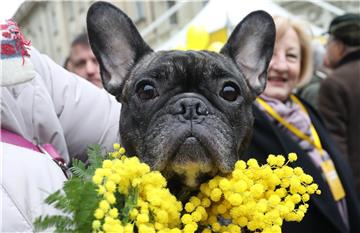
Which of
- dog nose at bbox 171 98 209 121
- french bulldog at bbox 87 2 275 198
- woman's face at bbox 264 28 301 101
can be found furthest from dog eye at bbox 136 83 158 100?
woman's face at bbox 264 28 301 101

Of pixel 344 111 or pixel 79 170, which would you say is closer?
pixel 79 170

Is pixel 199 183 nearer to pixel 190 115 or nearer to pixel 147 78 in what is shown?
pixel 190 115

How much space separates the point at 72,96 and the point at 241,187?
0.76 meters

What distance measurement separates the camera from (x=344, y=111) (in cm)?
299

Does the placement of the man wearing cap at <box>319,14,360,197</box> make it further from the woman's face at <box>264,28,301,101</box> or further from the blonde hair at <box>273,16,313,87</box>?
the woman's face at <box>264,28,301,101</box>

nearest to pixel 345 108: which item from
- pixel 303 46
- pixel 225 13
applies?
pixel 303 46

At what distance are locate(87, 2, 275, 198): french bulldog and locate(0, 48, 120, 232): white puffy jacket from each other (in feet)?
0.59

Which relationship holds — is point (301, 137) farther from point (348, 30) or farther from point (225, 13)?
point (225, 13)

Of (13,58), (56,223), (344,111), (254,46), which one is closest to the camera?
(56,223)

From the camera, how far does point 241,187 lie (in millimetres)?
1092

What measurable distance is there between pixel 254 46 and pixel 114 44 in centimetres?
44

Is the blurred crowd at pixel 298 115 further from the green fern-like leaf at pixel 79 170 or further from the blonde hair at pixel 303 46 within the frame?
the green fern-like leaf at pixel 79 170

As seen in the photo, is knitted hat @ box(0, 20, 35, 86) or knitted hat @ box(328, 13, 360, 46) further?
knitted hat @ box(328, 13, 360, 46)

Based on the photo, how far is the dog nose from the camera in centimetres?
123
